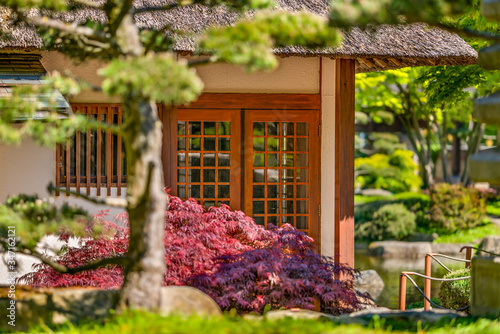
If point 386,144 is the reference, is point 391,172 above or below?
below

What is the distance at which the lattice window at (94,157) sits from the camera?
743 cm

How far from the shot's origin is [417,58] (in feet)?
24.4

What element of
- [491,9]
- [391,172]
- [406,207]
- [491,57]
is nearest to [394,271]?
[406,207]

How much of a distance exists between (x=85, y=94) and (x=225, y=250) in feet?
8.62

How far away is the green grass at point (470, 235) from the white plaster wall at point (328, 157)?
9683mm

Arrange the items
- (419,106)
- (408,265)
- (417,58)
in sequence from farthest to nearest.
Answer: (419,106), (408,265), (417,58)

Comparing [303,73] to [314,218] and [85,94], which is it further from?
[85,94]

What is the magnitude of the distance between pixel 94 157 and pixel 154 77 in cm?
423

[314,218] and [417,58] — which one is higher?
[417,58]

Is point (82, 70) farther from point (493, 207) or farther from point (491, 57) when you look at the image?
point (493, 207)

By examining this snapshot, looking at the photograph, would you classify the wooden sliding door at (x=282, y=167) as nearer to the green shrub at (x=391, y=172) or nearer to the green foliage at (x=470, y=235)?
→ the green foliage at (x=470, y=235)

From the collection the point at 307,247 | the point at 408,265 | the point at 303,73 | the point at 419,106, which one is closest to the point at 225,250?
the point at 307,247

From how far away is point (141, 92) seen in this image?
148 inches

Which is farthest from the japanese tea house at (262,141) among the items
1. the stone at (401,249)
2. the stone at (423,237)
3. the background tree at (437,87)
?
the stone at (423,237)
